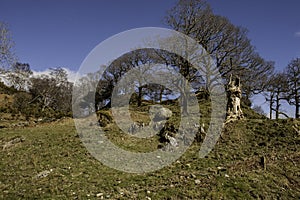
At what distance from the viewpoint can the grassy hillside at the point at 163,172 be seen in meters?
8.88

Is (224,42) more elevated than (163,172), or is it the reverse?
(224,42)

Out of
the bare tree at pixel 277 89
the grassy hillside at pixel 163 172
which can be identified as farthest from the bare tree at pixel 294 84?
the grassy hillside at pixel 163 172

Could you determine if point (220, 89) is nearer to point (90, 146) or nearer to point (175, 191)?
point (90, 146)

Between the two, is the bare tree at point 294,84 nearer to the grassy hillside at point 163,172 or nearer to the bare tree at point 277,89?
the bare tree at point 277,89

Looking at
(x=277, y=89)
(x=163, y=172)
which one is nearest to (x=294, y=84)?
(x=277, y=89)

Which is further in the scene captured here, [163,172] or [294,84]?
[294,84]

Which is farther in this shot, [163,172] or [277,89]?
[277,89]

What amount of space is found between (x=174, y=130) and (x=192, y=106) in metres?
14.3

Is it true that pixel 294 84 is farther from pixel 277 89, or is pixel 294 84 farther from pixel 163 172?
pixel 163 172

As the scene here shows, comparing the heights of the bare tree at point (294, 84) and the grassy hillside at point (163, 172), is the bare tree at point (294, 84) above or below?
above

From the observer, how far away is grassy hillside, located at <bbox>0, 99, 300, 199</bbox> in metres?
8.88

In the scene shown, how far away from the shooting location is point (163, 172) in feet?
35.3

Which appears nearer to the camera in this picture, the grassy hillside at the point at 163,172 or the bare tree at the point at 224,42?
the grassy hillside at the point at 163,172

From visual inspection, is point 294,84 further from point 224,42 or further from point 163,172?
point 163,172
